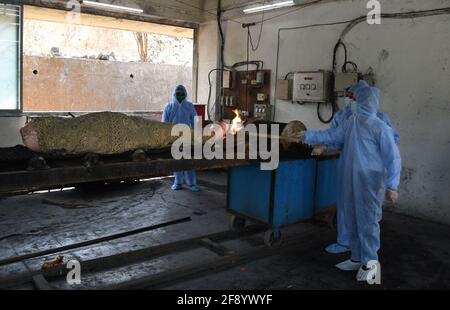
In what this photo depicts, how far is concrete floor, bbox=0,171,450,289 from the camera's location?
2.83 meters

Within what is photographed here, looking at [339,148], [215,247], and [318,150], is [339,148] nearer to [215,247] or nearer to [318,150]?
[318,150]

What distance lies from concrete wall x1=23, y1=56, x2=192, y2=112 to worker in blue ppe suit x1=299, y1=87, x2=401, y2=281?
539 cm

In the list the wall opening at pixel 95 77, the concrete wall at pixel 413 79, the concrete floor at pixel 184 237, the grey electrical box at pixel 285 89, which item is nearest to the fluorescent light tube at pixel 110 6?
the wall opening at pixel 95 77

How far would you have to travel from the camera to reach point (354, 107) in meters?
2.97

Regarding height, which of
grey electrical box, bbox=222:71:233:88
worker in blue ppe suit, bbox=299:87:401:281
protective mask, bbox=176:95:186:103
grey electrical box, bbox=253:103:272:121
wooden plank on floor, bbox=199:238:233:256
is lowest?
wooden plank on floor, bbox=199:238:233:256

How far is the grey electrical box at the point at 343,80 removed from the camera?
4.69m

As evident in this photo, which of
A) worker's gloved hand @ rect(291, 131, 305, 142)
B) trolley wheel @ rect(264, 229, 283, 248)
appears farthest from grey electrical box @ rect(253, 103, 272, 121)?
trolley wheel @ rect(264, 229, 283, 248)

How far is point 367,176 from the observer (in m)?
2.79

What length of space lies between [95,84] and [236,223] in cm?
467

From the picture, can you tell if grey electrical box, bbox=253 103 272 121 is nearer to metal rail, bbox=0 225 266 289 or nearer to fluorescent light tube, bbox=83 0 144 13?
fluorescent light tube, bbox=83 0 144 13

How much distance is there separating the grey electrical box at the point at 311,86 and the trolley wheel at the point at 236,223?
222 cm

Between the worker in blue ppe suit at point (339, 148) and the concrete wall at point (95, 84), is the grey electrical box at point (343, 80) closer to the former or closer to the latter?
the worker in blue ppe suit at point (339, 148)
